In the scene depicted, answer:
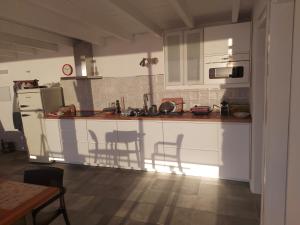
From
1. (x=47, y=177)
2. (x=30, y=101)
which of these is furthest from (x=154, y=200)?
(x=30, y=101)

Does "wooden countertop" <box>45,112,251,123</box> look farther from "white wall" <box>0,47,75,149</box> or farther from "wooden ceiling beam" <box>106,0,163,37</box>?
"wooden ceiling beam" <box>106,0,163,37</box>

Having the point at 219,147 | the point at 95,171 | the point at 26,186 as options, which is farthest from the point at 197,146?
the point at 26,186

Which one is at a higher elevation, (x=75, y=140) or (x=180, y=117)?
(x=180, y=117)

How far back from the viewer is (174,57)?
3.47m

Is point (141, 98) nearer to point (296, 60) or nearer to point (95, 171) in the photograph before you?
point (95, 171)

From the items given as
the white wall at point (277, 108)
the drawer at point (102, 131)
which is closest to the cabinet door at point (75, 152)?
the drawer at point (102, 131)

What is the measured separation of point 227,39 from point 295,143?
2000 millimetres

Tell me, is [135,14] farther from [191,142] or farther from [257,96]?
[191,142]

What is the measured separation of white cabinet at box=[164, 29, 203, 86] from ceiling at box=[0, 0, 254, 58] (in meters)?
0.19

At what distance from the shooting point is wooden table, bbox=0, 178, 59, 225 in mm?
1228

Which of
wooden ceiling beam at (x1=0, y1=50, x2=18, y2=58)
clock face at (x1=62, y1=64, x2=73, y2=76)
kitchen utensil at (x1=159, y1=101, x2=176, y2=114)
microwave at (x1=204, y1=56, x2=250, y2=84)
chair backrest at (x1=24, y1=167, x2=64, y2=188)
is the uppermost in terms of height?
wooden ceiling beam at (x1=0, y1=50, x2=18, y2=58)

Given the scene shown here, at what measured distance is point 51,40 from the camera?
3596 millimetres

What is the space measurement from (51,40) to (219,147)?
315 centimetres

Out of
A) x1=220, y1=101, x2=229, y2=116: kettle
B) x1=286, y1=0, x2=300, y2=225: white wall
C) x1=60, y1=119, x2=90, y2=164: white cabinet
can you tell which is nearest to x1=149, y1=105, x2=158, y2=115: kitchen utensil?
x1=220, y1=101, x2=229, y2=116: kettle
